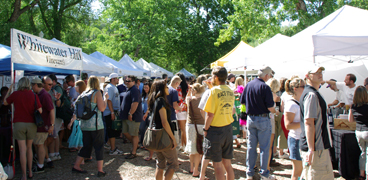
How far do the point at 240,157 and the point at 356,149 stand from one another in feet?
7.41

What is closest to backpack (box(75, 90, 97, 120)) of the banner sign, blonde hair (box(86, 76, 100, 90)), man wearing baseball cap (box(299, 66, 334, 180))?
blonde hair (box(86, 76, 100, 90))

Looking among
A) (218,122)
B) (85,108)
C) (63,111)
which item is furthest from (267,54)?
(63,111)

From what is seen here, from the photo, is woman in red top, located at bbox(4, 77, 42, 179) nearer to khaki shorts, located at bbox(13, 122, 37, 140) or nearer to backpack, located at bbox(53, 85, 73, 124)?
khaki shorts, located at bbox(13, 122, 37, 140)

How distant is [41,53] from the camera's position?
5.14m

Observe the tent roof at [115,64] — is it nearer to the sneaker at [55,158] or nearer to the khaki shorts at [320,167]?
the sneaker at [55,158]

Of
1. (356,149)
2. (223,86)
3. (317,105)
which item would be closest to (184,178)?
(223,86)

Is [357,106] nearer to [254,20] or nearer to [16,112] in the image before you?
[16,112]

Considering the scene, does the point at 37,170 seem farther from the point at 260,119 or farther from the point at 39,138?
the point at 260,119

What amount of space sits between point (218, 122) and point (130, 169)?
2517mm

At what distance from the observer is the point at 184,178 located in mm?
4422

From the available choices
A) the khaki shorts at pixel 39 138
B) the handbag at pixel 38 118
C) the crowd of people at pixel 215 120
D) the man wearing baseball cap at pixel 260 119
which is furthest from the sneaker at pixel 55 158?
the man wearing baseball cap at pixel 260 119

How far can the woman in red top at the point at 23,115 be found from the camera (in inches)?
164

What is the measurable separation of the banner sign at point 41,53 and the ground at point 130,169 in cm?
213

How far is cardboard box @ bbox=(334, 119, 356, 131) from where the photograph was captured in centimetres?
455
